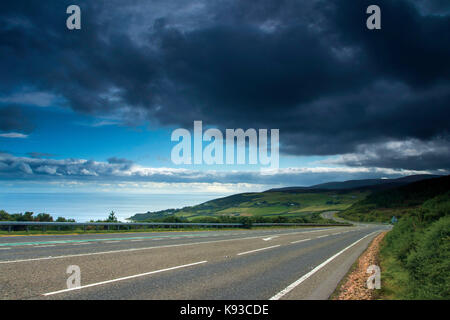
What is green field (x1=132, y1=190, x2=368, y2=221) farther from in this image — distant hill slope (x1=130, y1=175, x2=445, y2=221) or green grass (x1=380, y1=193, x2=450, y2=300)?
green grass (x1=380, y1=193, x2=450, y2=300)

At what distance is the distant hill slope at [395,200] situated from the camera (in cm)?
12088

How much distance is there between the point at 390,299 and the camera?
5930mm

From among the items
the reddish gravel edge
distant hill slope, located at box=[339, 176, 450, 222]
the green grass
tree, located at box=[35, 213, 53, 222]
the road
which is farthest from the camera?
distant hill slope, located at box=[339, 176, 450, 222]

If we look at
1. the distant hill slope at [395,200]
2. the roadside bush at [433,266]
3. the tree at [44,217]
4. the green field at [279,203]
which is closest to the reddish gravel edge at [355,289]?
the roadside bush at [433,266]

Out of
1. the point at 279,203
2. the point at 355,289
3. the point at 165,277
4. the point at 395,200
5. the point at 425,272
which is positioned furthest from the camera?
the point at 279,203

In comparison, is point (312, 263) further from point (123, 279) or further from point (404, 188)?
point (404, 188)

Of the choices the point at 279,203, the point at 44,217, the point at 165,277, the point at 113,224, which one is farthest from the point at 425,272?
the point at 279,203

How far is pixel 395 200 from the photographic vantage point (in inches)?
5605

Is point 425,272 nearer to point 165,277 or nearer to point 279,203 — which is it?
point 165,277

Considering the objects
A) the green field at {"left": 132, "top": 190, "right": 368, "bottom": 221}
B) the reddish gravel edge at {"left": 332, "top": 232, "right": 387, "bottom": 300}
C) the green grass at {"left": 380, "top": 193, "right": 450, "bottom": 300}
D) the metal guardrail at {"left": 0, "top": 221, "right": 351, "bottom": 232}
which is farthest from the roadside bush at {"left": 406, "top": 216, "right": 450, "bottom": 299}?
the green field at {"left": 132, "top": 190, "right": 368, "bottom": 221}

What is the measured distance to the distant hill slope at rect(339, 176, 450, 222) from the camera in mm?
120875

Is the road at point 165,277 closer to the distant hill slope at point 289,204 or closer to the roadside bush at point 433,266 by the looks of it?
the roadside bush at point 433,266
